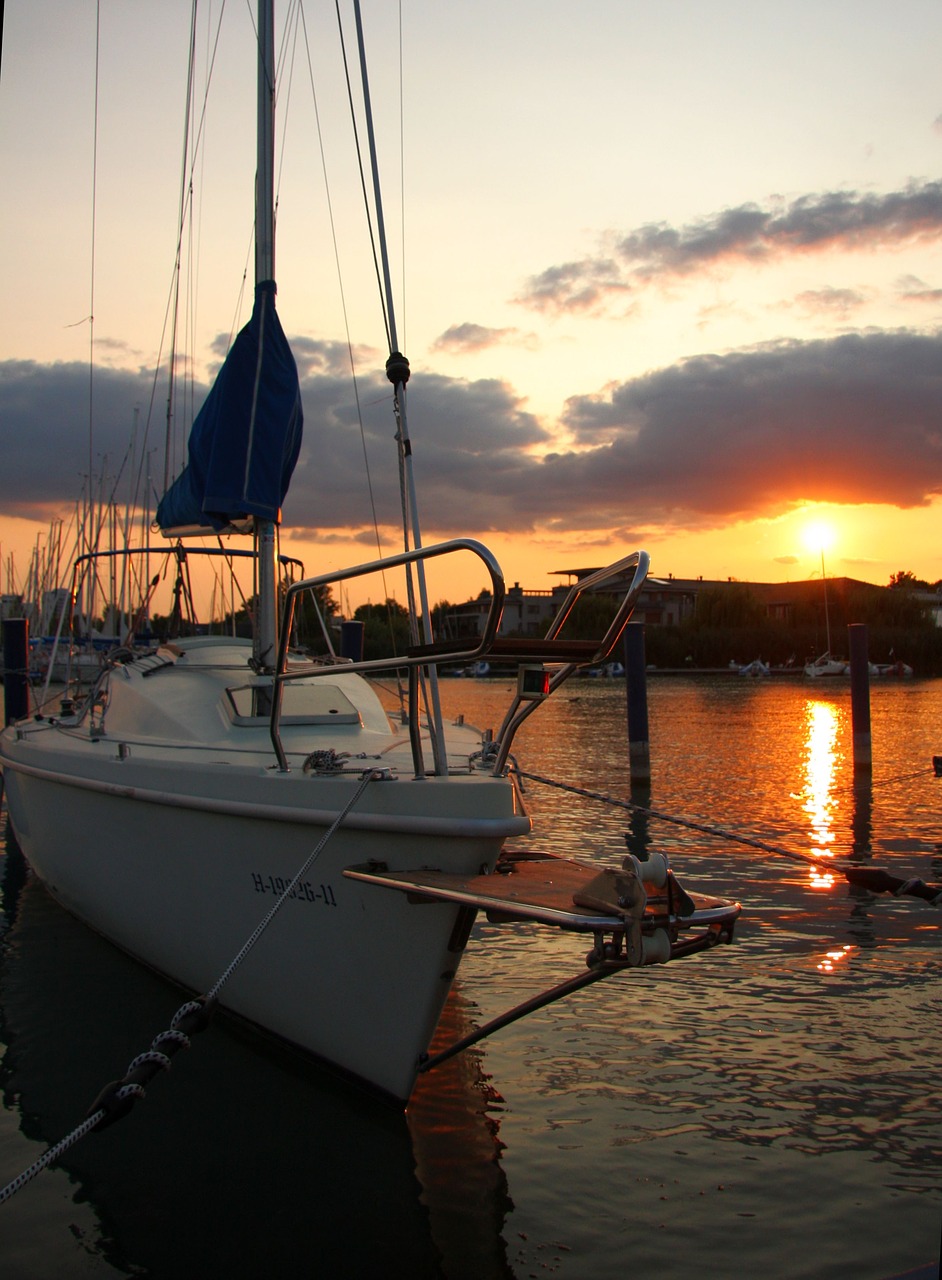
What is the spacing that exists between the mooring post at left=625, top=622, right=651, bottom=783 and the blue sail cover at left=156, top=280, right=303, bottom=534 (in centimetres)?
910

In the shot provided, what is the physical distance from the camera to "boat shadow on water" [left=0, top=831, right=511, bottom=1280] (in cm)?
389

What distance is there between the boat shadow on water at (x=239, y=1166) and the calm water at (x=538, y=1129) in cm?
1

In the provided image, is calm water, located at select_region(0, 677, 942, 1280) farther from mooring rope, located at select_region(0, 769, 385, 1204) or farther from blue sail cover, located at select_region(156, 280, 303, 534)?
blue sail cover, located at select_region(156, 280, 303, 534)

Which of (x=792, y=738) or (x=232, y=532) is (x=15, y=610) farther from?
(x=232, y=532)

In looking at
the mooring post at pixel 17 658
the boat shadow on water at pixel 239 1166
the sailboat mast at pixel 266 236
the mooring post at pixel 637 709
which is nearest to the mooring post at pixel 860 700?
the mooring post at pixel 637 709

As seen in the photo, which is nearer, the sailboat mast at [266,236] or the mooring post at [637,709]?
the sailboat mast at [266,236]

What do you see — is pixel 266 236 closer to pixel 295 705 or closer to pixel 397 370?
pixel 397 370

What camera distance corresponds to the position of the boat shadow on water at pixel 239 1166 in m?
3.89

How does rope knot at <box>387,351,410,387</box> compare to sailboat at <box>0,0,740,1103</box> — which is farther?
rope knot at <box>387,351,410,387</box>

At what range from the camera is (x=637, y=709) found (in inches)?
608

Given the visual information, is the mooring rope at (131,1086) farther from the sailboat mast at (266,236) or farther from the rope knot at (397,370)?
the sailboat mast at (266,236)

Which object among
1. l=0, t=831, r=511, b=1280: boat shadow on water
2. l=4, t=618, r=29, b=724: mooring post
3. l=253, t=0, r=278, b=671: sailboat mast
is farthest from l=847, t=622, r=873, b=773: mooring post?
l=4, t=618, r=29, b=724: mooring post

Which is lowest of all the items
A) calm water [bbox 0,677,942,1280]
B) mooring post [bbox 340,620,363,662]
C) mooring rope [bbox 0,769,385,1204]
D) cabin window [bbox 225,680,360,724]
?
calm water [bbox 0,677,942,1280]

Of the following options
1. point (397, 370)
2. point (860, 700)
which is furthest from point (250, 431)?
point (860, 700)
